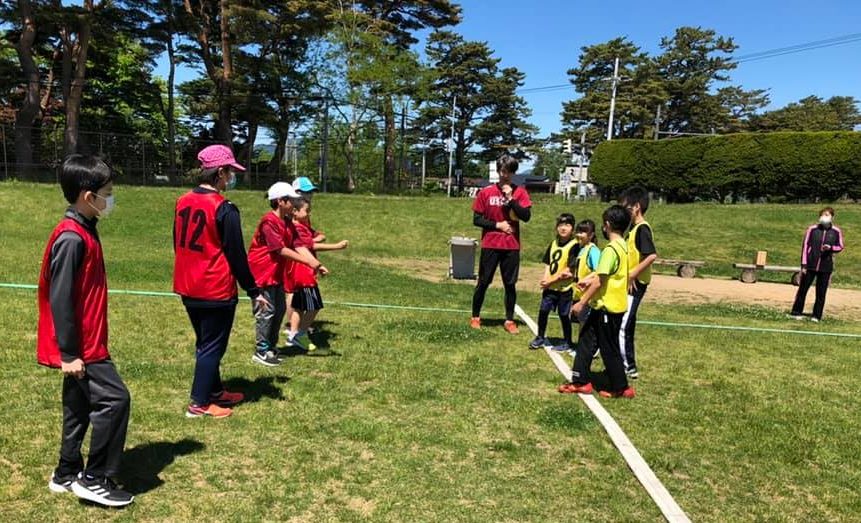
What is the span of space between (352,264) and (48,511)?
1221 cm

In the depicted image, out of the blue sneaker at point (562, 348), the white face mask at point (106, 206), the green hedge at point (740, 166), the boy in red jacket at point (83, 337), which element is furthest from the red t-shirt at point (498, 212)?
the green hedge at point (740, 166)

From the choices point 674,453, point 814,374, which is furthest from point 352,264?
point 674,453

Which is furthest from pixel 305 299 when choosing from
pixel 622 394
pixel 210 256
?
pixel 622 394

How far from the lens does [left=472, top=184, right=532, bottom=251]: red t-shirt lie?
22.6 ft

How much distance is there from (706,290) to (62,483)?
44.3ft

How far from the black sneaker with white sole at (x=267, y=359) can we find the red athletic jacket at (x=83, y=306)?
2.52m

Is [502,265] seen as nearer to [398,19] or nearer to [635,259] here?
[635,259]

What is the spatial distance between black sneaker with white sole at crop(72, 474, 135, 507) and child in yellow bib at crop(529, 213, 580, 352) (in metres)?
4.37

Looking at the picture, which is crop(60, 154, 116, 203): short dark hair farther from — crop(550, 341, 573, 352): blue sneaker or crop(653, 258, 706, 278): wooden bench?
crop(653, 258, 706, 278): wooden bench

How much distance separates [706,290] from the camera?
44.9ft

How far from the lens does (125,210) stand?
19.4 meters

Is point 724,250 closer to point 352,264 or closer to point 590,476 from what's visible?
point 352,264

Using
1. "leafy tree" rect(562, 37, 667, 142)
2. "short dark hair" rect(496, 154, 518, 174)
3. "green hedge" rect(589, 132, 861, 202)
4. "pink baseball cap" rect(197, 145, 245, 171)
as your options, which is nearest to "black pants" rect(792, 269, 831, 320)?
"short dark hair" rect(496, 154, 518, 174)

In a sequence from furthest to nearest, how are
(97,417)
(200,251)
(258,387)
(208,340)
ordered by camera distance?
(258,387), (208,340), (200,251), (97,417)
